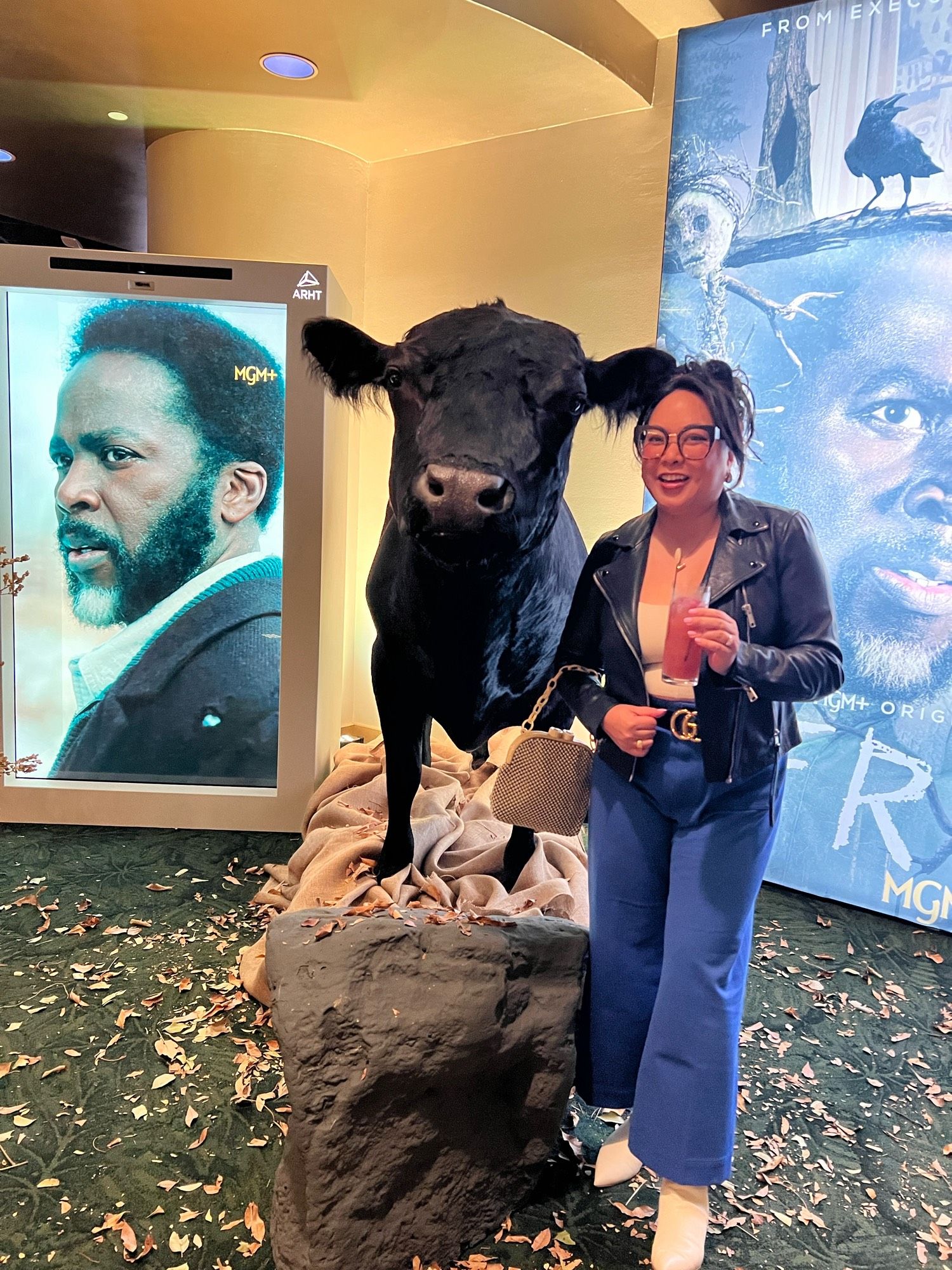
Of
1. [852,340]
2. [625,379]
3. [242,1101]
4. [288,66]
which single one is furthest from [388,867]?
[288,66]

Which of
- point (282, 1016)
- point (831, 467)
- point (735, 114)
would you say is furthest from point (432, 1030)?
point (735, 114)

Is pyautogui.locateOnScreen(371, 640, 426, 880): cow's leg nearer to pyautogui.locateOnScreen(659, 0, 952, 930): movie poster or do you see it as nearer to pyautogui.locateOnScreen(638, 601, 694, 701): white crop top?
pyautogui.locateOnScreen(638, 601, 694, 701): white crop top

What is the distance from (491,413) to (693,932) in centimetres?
110

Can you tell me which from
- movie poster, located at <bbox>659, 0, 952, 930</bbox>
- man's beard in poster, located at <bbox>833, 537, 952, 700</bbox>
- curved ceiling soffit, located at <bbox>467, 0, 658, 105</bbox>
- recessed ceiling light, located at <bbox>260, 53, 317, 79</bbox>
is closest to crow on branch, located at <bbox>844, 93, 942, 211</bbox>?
movie poster, located at <bbox>659, 0, 952, 930</bbox>

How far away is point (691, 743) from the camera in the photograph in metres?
1.58

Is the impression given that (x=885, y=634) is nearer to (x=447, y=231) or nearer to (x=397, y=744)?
(x=397, y=744)

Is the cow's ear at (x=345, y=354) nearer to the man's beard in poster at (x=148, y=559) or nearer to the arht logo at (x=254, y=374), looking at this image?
the arht logo at (x=254, y=374)

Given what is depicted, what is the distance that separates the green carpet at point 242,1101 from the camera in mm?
1689

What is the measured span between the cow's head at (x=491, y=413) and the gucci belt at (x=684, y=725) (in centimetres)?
53

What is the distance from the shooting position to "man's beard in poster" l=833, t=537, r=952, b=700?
3.11 m

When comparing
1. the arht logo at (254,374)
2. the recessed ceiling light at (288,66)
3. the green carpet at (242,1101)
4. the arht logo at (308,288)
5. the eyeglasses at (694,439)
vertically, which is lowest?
the green carpet at (242,1101)

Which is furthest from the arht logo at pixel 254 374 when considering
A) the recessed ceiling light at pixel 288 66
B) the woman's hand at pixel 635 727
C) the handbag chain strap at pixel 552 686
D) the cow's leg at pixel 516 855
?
the woman's hand at pixel 635 727

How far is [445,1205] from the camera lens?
1.66m

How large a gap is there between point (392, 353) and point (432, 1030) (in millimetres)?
1430
